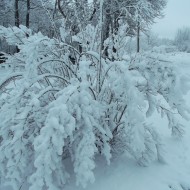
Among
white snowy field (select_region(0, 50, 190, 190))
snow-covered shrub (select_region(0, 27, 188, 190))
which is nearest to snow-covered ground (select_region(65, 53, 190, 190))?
white snowy field (select_region(0, 50, 190, 190))

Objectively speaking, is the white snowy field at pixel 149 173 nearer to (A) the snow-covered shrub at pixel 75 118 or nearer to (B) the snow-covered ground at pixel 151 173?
(B) the snow-covered ground at pixel 151 173

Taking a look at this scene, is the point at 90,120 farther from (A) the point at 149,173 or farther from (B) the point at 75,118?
(A) the point at 149,173

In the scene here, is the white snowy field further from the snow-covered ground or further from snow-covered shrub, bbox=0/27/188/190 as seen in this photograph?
snow-covered shrub, bbox=0/27/188/190

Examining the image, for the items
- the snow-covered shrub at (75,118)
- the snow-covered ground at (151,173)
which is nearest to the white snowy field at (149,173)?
the snow-covered ground at (151,173)

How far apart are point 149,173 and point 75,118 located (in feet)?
3.38

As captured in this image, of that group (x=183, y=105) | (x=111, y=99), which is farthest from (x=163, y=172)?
(x=111, y=99)

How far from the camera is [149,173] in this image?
127 inches

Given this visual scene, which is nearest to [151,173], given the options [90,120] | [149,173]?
[149,173]

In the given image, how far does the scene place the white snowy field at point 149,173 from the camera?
3027 mm

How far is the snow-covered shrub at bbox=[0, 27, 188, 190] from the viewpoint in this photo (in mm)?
2547

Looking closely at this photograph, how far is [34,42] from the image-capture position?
2949 millimetres

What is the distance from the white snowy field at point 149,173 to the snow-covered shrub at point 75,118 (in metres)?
0.11

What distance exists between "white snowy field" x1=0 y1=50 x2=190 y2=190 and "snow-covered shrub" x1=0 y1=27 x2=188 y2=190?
0.11 m

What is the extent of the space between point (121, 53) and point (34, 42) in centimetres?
135
